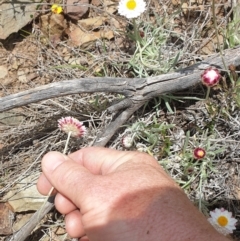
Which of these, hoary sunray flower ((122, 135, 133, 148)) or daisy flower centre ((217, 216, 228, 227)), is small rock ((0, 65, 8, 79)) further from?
daisy flower centre ((217, 216, 228, 227))

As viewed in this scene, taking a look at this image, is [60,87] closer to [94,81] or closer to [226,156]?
[94,81]

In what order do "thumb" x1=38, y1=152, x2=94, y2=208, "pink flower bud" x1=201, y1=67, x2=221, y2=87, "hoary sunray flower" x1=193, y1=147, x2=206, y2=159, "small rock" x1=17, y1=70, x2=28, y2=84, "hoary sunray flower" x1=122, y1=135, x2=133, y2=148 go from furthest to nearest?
"small rock" x1=17, y1=70, x2=28, y2=84
"hoary sunray flower" x1=122, y1=135, x2=133, y2=148
"hoary sunray flower" x1=193, y1=147, x2=206, y2=159
"pink flower bud" x1=201, y1=67, x2=221, y2=87
"thumb" x1=38, y1=152, x2=94, y2=208

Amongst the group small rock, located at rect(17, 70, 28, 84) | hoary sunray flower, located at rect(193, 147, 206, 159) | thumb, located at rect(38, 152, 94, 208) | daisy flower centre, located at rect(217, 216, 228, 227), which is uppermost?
small rock, located at rect(17, 70, 28, 84)

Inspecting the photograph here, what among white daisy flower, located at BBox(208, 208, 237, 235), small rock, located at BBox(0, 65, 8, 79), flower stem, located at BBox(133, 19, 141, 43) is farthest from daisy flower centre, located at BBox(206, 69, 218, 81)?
small rock, located at BBox(0, 65, 8, 79)

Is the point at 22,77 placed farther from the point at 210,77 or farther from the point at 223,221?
the point at 223,221

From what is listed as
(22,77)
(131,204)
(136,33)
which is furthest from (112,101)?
(131,204)

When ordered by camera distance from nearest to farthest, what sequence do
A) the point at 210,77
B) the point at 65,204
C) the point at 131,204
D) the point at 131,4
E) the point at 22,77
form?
1. the point at 131,204
2. the point at 65,204
3. the point at 210,77
4. the point at 131,4
5. the point at 22,77

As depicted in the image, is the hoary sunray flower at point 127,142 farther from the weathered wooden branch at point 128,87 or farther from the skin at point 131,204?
the skin at point 131,204

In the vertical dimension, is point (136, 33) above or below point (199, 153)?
above

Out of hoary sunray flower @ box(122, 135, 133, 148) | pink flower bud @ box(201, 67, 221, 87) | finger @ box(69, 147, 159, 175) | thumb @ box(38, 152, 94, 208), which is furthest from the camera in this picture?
hoary sunray flower @ box(122, 135, 133, 148)

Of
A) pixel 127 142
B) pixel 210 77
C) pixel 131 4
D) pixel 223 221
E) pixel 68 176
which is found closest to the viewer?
pixel 68 176
